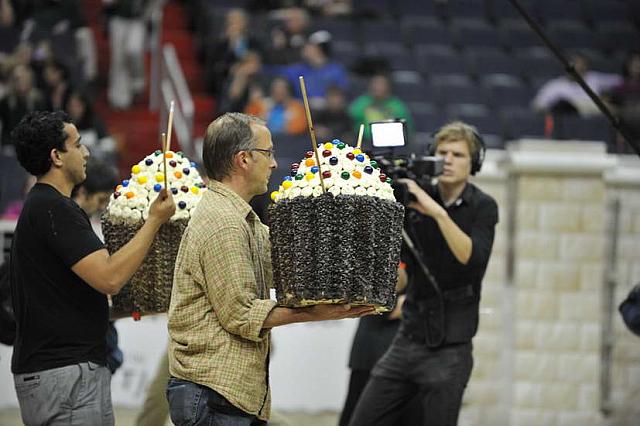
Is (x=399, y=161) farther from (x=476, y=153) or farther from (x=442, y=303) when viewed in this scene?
(x=442, y=303)

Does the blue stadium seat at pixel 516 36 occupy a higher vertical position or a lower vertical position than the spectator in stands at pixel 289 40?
higher

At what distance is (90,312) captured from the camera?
12.6 feet

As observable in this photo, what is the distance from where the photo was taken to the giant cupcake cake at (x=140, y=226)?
4043 mm

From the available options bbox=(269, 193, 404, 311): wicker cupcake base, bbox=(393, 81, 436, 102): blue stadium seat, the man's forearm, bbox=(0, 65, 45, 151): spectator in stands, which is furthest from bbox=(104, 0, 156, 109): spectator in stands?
bbox=(269, 193, 404, 311): wicker cupcake base

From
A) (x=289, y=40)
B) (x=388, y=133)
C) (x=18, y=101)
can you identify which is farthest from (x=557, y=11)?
(x=388, y=133)

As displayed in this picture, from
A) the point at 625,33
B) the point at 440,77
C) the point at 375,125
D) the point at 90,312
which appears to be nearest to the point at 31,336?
the point at 90,312

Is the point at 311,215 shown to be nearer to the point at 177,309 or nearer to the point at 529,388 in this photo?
the point at 177,309

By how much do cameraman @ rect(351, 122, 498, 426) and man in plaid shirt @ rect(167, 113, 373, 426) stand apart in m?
1.29

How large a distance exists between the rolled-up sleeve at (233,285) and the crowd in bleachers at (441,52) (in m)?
6.51

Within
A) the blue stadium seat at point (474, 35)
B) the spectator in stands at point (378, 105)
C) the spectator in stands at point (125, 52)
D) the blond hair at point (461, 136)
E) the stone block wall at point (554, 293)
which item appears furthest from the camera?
the blue stadium seat at point (474, 35)

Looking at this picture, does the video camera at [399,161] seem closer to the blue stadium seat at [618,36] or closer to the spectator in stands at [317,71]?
the spectator in stands at [317,71]

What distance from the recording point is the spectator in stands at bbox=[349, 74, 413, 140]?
10258mm

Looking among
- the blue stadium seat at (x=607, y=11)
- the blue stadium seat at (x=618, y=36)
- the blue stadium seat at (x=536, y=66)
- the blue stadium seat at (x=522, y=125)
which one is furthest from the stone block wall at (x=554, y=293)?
the blue stadium seat at (x=607, y=11)

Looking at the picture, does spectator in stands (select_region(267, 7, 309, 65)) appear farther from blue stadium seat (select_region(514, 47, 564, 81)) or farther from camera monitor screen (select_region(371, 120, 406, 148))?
camera monitor screen (select_region(371, 120, 406, 148))
